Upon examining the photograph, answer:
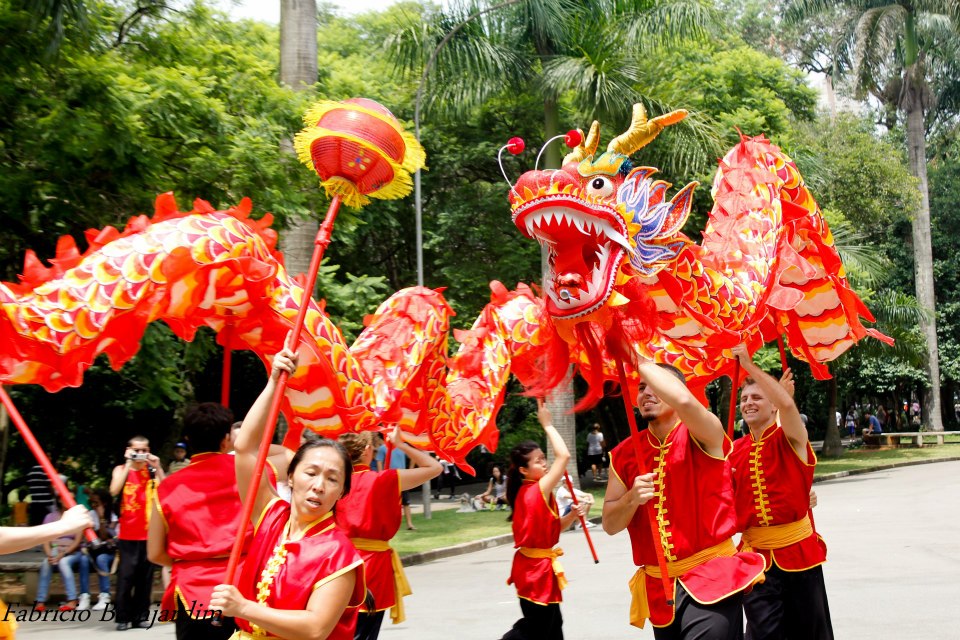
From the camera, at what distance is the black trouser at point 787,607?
5664 millimetres

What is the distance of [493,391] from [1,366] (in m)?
2.90

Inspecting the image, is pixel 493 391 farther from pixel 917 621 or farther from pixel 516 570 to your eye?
pixel 917 621

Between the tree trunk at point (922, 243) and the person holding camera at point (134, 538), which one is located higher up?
the tree trunk at point (922, 243)

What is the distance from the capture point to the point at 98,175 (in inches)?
411

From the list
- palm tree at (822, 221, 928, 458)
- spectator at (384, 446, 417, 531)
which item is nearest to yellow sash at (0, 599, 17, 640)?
spectator at (384, 446, 417, 531)

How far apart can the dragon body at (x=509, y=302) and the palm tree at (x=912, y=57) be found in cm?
2770

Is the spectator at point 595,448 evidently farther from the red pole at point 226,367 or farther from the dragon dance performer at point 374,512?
the red pole at point 226,367

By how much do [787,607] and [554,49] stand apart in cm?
1340

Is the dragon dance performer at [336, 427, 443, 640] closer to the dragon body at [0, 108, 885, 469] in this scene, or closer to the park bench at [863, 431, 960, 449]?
the dragon body at [0, 108, 885, 469]

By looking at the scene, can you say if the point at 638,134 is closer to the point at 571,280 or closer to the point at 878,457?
the point at 571,280

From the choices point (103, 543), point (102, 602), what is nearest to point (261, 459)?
point (102, 602)

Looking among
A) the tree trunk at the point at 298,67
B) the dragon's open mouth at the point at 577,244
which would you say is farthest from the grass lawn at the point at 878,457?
the dragon's open mouth at the point at 577,244

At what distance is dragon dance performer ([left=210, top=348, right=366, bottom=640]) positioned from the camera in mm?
3344

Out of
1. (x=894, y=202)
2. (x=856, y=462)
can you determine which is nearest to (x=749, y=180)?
(x=856, y=462)
